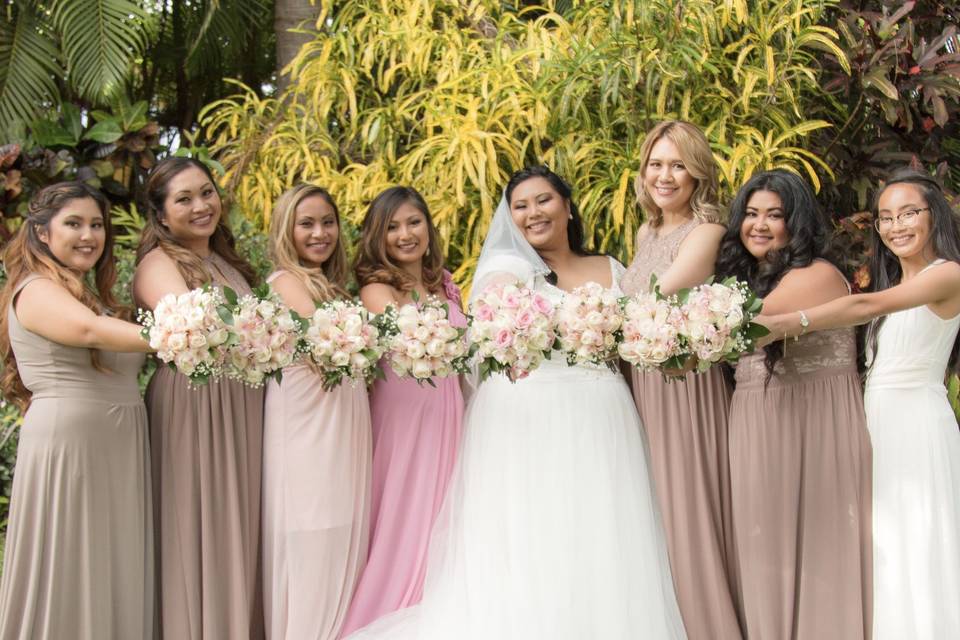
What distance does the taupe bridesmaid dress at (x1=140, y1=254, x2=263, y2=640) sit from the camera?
464cm

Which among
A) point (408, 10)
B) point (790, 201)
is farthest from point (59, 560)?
point (408, 10)

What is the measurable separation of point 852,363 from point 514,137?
10.6 feet

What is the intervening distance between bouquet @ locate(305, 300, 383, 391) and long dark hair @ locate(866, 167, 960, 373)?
2.22m

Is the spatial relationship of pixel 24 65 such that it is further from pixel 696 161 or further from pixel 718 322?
pixel 718 322

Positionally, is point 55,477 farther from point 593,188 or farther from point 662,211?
point 593,188

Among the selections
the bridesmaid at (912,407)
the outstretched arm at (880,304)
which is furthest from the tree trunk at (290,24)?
the outstretched arm at (880,304)

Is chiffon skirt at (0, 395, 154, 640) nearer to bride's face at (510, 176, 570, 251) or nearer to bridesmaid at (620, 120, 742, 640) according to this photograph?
bride's face at (510, 176, 570, 251)

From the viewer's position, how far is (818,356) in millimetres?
4590

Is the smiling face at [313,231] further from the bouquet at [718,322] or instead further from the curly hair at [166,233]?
the bouquet at [718,322]

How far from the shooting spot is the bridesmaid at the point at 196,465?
4652mm

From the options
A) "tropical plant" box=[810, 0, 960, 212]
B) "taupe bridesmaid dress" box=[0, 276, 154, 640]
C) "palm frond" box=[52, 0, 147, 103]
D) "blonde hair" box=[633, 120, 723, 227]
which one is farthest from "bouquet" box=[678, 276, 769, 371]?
"palm frond" box=[52, 0, 147, 103]

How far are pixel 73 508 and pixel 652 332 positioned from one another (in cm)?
252

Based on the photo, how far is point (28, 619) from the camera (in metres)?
4.31

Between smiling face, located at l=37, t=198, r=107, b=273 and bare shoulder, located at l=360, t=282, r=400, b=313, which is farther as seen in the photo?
bare shoulder, located at l=360, t=282, r=400, b=313
